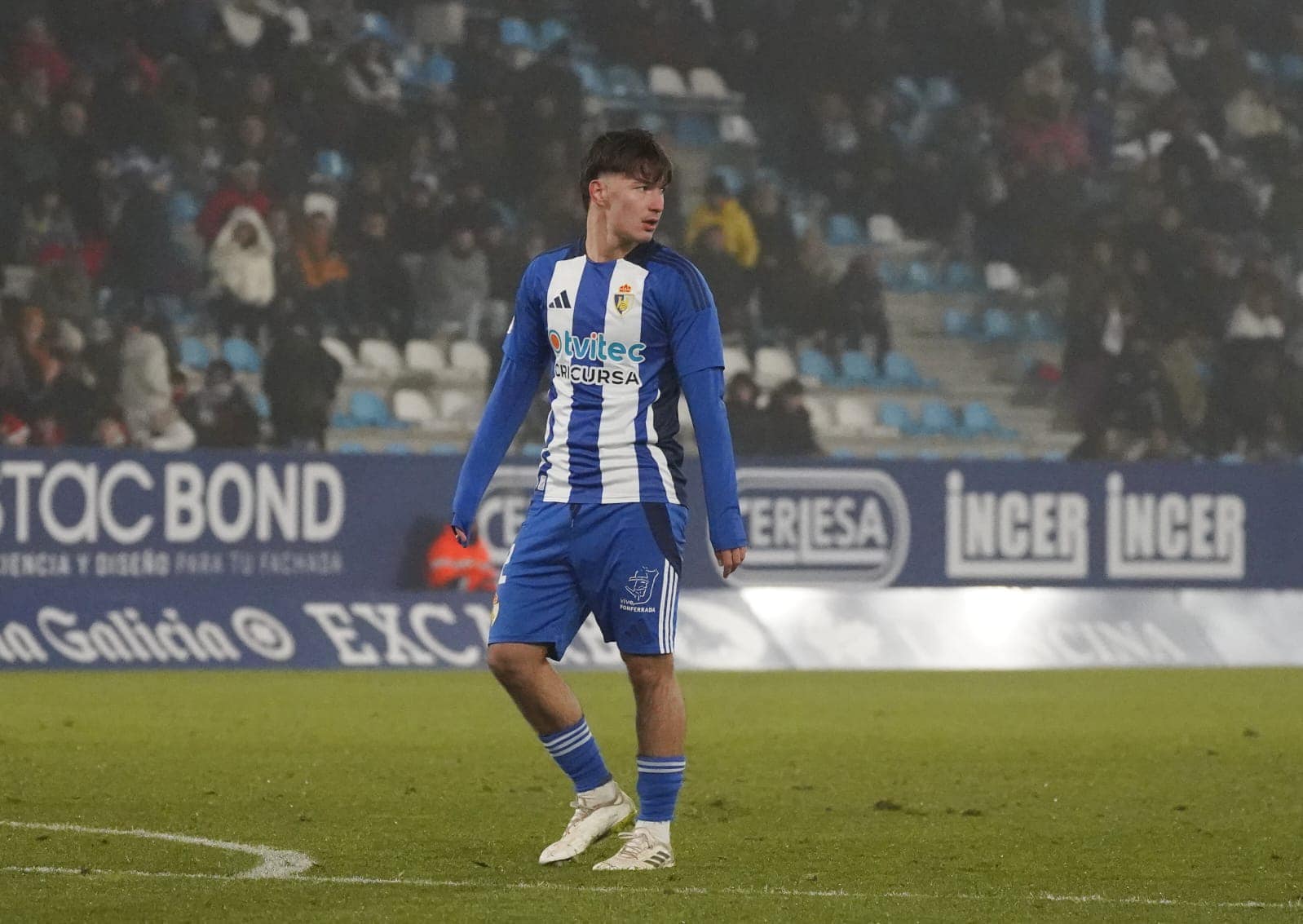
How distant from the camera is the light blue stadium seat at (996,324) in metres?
16.8

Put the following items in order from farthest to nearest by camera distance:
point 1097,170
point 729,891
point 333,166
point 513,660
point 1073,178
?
point 1097,170, point 1073,178, point 333,166, point 513,660, point 729,891

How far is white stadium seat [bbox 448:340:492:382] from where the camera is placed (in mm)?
15117

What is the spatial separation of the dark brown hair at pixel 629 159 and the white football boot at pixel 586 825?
1.49 metres

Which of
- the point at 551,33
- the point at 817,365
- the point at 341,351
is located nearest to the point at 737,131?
the point at 551,33

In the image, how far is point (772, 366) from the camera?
52.2 feet

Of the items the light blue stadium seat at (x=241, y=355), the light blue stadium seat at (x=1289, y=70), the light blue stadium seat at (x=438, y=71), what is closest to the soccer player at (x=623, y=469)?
the light blue stadium seat at (x=241, y=355)

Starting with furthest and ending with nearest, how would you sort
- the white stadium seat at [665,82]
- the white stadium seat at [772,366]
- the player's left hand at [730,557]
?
the white stadium seat at [665,82], the white stadium seat at [772,366], the player's left hand at [730,557]

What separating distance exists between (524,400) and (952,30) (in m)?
12.4

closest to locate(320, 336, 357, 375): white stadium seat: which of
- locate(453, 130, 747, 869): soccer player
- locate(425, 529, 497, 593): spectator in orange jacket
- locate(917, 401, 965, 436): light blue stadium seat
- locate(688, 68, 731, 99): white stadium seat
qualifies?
locate(425, 529, 497, 593): spectator in orange jacket

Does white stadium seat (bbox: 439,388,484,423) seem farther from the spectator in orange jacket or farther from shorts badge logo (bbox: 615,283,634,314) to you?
shorts badge logo (bbox: 615,283,634,314)

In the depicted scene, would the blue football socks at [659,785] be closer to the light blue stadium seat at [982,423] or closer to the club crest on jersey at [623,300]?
the club crest on jersey at [623,300]

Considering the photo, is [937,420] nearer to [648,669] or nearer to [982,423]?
[982,423]

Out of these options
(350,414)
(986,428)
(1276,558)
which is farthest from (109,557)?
(1276,558)

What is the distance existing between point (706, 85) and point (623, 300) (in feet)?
39.1
